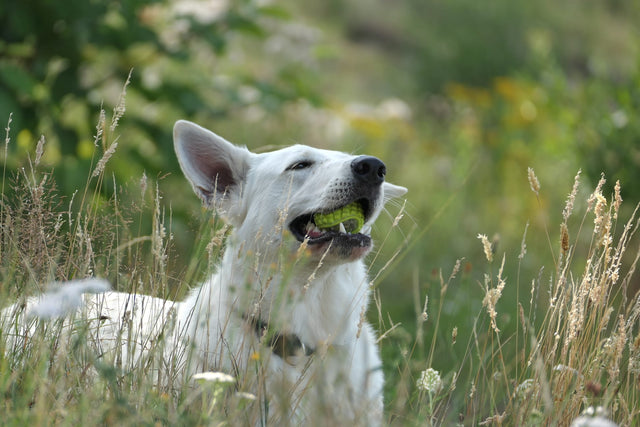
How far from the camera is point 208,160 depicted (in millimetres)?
3455

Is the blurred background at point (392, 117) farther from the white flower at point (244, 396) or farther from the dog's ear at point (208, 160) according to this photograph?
the white flower at point (244, 396)

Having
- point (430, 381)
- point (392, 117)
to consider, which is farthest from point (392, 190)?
point (392, 117)

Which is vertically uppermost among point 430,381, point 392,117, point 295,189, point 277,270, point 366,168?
point 366,168

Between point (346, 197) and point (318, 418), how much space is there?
1222 millimetres

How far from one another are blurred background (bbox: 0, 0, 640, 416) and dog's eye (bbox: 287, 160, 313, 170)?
35 centimetres

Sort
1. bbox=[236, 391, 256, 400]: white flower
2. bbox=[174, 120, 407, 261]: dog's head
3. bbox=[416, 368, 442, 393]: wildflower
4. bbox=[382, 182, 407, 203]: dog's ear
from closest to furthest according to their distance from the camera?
bbox=[236, 391, 256, 400]: white flower, bbox=[416, 368, 442, 393]: wildflower, bbox=[174, 120, 407, 261]: dog's head, bbox=[382, 182, 407, 203]: dog's ear

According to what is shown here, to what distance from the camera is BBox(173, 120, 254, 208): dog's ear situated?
10.6ft

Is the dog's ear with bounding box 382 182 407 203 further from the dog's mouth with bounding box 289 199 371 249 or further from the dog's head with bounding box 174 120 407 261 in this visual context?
the dog's mouth with bounding box 289 199 371 249

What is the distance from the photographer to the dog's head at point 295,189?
118 inches

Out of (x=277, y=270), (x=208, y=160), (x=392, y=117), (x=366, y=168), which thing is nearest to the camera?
(x=277, y=270)

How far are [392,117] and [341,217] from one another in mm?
5634

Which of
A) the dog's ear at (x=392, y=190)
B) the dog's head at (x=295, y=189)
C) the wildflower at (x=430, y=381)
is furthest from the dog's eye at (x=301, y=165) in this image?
the wildflower at (x=430, y=381)

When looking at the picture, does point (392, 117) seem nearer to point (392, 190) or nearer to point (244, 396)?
point (392, 190)

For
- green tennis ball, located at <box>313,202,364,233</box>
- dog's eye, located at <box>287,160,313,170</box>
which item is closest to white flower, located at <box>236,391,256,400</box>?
green tennis ball, located at <box>313,202,364,233</box>
